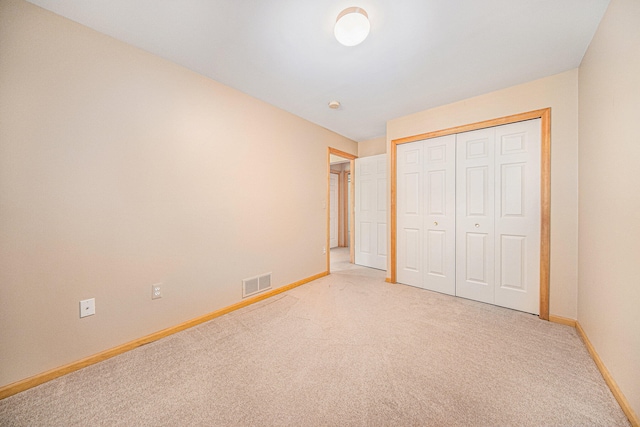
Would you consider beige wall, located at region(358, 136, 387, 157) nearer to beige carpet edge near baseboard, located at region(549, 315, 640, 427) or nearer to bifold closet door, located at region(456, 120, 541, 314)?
bifold closet door, located at region(456, 120, 541, 314)

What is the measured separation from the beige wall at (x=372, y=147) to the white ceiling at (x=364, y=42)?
5.39ft

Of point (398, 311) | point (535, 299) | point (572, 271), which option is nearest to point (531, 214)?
point (572, 271)

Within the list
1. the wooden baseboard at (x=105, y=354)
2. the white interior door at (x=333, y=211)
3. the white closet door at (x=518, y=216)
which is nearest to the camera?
the wooden baseboard at (x=105, y=354)

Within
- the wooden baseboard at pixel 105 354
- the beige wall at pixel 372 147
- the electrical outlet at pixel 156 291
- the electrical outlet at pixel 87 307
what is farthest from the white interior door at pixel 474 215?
the electrical outlet at pixel 87 307

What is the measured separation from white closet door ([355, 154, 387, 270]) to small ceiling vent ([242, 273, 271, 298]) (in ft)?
7.01

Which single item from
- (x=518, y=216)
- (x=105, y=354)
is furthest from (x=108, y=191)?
(x=518, y=216)

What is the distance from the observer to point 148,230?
75.3 inches

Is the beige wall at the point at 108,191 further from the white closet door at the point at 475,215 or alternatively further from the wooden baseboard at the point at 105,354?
the white closet door at the point at 475,215

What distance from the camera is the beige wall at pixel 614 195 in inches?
47.1

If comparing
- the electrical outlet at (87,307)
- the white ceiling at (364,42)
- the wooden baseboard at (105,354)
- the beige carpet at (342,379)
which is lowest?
the beige carpet at (342,379)

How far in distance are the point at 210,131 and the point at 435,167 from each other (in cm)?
267

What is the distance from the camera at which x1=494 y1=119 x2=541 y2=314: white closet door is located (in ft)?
7.72

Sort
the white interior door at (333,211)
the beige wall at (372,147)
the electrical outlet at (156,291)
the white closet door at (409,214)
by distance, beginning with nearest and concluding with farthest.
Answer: the electrical outlet at (156,291) → the white closet door at (409,214) → the beige wall at (372,147) → the white interior door at (333,211)

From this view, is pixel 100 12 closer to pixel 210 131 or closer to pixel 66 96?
pixel 66 96
